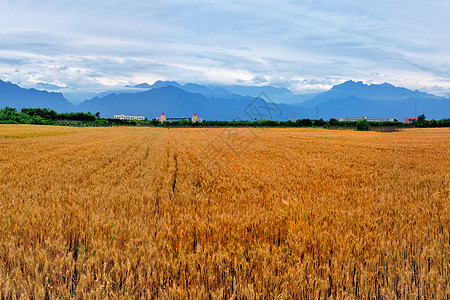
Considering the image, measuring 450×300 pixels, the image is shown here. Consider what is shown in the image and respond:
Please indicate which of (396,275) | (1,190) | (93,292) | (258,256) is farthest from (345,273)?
(1,190)

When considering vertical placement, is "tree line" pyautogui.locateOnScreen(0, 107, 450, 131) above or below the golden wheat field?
above

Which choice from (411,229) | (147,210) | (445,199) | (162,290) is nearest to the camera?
(162,290)

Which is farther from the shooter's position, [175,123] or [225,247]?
[175,123]

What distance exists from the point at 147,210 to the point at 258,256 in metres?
2.31

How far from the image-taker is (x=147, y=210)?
4.40 metres

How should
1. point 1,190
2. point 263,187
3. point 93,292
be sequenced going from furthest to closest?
point 263,187
point 1,190
point 93,292

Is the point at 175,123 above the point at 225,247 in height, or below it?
above

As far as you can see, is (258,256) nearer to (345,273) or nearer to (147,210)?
(345,273)

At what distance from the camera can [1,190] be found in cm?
586

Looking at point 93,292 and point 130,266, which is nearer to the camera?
point 93,292

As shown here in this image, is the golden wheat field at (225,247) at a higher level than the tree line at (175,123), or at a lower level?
lower

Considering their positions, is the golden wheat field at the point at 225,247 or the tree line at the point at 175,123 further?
the tree line at the point at 175,123

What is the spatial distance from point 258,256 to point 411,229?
90.6 inches

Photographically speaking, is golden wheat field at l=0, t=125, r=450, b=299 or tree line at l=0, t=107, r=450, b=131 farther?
tree line at l=0, t=107, r=450, b=131
